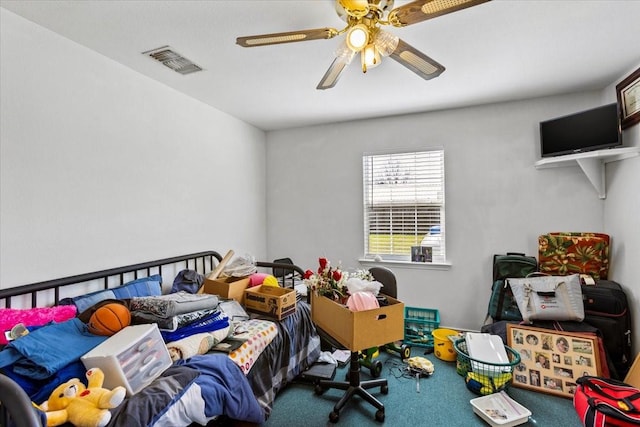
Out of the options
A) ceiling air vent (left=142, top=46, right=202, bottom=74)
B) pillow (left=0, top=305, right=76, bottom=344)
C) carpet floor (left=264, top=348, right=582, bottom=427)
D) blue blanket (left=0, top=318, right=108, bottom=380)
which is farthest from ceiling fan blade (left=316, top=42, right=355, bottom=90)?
carpet floor (left=264, top=348, right=582, bottom=427)

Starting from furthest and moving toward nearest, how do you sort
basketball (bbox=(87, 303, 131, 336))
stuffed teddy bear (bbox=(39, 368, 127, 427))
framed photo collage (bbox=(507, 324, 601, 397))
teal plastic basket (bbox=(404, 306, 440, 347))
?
1. teal plastic basket (bbox=(404, 306, 440, 347))
2. framed photo collage (bbox=(507, 324, 601, 397))
3. basketball (bbox=(87, 303, 131, 336))
4. stuffed teddy bear (bbox=(39, 368, 127, 427))

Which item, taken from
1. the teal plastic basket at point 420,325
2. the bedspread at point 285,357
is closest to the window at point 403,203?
the teal plastic basket at point 420,325

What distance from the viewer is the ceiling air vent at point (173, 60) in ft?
6.74

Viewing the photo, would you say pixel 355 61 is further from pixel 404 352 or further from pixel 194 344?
pixel 404 352

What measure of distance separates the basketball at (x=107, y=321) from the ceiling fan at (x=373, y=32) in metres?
1.52

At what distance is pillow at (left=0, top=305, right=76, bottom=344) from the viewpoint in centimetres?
149

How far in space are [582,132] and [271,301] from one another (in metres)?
2.91

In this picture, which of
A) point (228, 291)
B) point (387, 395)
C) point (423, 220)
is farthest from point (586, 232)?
point (228, 291)

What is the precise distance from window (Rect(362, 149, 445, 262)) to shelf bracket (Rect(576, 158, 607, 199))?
1.18 meters

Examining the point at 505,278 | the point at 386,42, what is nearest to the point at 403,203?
the point at 505,278

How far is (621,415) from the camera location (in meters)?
1.49

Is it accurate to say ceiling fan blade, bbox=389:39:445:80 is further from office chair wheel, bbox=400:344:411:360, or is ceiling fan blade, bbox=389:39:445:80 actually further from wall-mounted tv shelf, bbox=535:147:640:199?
office chair wheel, bbox=400:344:411:360

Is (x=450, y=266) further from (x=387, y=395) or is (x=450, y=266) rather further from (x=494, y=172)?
(x=387, y=395)

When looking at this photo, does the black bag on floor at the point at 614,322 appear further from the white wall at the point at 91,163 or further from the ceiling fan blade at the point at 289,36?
the white wall at the point at 91,163
